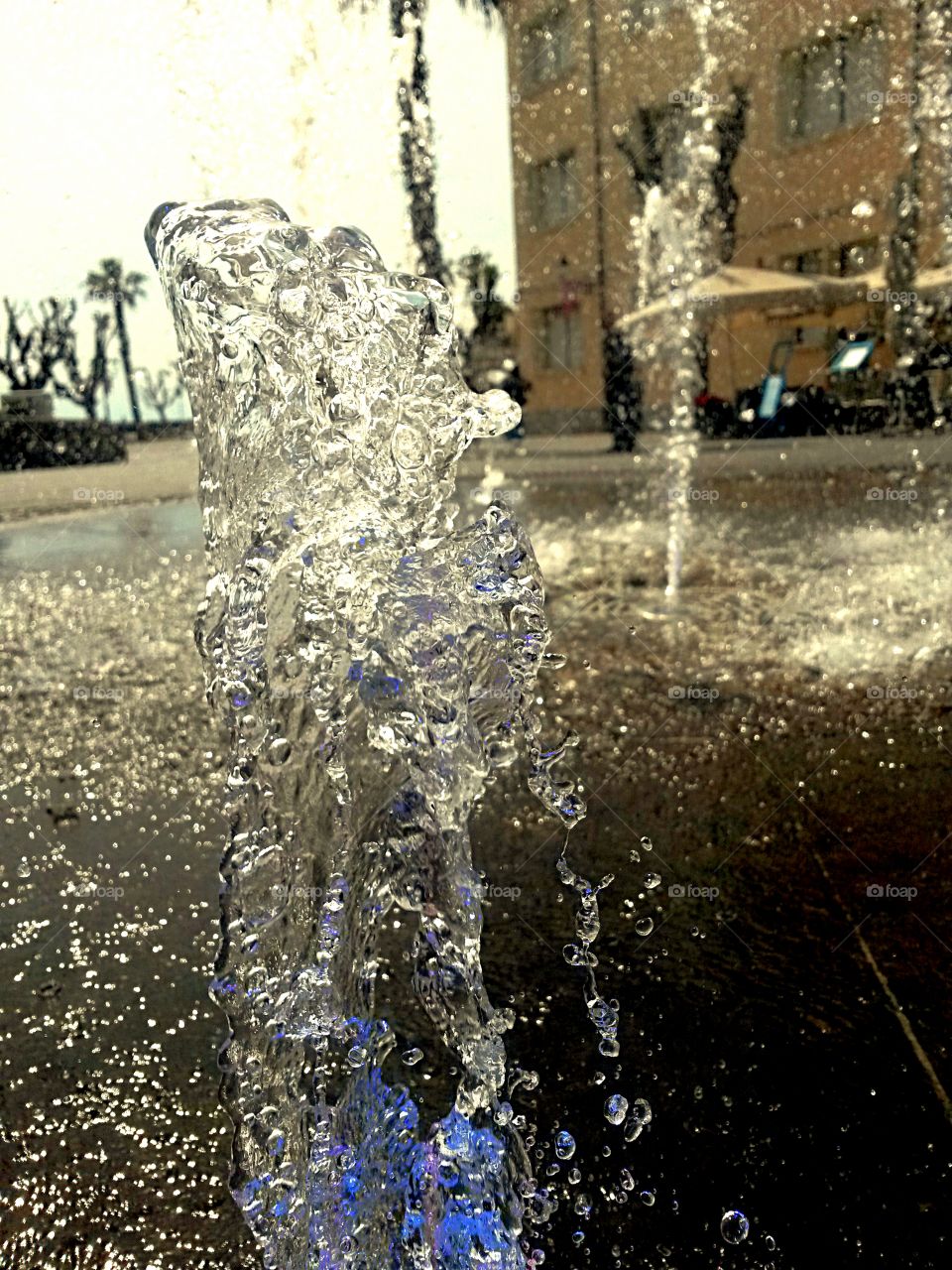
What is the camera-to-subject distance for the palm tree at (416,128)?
6.94 meters

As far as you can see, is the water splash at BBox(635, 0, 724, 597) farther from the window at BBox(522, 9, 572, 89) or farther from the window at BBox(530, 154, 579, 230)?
the window at BBox(522, 9, 572, 89)

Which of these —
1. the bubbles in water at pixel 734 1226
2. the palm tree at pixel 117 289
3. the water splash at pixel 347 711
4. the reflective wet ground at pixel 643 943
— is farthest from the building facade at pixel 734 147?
the bubbles in water at pixel 734 1226

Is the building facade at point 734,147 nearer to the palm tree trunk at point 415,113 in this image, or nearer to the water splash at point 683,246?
the water splash at point 683,246

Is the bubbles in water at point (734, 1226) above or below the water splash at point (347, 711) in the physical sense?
below

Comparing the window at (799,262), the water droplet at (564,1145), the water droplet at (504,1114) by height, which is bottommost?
the water droplet at (564,1145)

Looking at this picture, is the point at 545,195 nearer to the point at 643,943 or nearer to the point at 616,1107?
the point at 643,943

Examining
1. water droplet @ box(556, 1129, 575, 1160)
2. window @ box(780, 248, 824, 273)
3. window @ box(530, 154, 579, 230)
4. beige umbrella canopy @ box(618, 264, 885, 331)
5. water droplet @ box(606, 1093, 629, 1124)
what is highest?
window @ box(530, 154, 579, 230)

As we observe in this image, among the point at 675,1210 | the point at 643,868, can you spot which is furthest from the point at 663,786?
the point at 675,1210

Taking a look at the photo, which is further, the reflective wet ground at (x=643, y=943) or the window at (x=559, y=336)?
the window at (x=559, y=336)

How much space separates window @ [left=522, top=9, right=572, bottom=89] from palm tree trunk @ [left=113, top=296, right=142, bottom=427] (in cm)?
323

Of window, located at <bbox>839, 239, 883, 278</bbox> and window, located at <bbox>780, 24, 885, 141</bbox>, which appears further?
window, located at <bbox>839, 239, 883, 278</bbox>

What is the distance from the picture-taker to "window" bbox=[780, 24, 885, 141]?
6.84m

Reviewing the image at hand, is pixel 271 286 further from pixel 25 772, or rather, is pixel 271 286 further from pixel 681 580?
pixel 681 580

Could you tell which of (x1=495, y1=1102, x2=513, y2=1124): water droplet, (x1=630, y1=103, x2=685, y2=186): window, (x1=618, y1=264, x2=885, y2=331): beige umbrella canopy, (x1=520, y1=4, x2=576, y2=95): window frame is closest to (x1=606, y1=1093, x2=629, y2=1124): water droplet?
(x1=495, y1=1102, x2=513, y2=1124): water droplet
